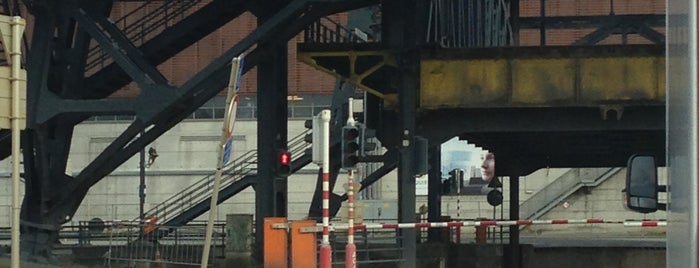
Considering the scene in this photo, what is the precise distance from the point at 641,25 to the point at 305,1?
1746cm

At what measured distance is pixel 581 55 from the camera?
1016 inches

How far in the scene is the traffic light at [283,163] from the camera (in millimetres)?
30312

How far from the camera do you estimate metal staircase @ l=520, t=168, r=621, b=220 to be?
5938cm

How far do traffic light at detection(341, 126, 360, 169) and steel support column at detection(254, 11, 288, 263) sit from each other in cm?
898

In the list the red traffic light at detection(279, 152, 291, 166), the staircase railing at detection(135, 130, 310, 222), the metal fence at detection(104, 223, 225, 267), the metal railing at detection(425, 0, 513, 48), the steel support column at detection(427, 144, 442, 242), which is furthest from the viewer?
the staircase railing at detection(135, 130, 310, 222)

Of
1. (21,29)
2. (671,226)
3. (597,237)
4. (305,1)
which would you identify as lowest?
(597,237)

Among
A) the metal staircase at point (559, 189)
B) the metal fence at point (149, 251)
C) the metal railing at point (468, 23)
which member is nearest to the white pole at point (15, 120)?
the metal railing at point (468, 23)

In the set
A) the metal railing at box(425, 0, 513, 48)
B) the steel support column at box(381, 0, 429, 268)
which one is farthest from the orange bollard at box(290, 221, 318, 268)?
the metal railing at box(425, 0, 513, 48)

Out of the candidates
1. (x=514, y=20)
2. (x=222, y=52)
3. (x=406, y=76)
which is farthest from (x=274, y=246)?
(x=222, y=52)

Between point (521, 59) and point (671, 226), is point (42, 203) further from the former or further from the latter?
point (671, 226)

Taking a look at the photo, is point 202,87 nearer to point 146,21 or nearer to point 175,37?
point 175,37

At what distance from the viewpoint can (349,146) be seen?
21.2 m

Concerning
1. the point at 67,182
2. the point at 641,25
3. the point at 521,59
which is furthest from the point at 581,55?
the point at 641,25

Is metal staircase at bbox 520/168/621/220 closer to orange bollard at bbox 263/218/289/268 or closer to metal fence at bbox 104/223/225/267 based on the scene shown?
metal fence at bbox 104/223/225/267
